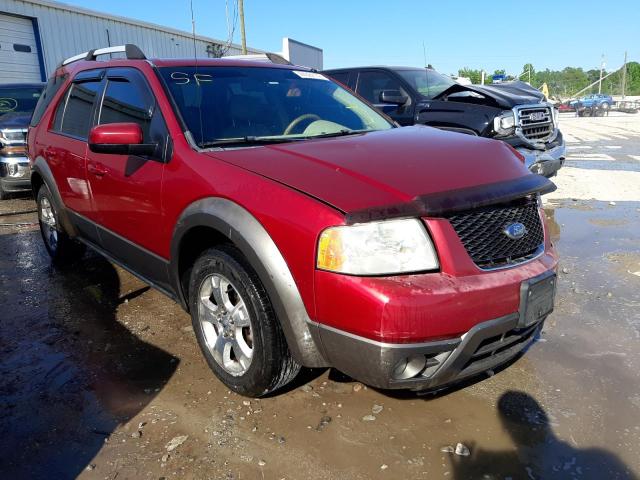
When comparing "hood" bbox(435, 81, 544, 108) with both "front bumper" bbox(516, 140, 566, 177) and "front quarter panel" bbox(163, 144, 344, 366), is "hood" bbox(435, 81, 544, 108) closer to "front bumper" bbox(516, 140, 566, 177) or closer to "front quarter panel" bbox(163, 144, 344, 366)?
"front bumper" bbox(516, 140, 566, 177)

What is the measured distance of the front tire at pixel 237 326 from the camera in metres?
2.40

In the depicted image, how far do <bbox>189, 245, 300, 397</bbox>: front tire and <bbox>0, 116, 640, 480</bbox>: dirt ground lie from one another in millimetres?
173

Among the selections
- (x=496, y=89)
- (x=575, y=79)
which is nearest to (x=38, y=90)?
(x=496, y=89)

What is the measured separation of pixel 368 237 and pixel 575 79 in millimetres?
98962

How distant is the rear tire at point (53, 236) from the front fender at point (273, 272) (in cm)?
278

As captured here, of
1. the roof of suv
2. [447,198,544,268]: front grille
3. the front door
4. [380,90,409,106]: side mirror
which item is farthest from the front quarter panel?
[380,90,409,106]: side mirror

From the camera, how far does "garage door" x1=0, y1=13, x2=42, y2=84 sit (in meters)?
14.6

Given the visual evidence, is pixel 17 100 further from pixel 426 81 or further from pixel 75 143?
pixel 426 81

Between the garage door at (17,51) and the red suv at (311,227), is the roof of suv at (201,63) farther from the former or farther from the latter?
the garage door at (17,51)

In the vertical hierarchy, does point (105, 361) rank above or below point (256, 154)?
below

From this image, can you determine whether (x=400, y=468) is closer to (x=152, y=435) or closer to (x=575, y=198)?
(x=152, y=435)

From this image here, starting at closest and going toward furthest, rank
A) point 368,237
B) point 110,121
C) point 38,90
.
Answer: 1. point 368,237
2. point 110,121
3. point 38,90

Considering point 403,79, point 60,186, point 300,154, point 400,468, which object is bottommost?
point 400,468

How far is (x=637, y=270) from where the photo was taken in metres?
4.40
